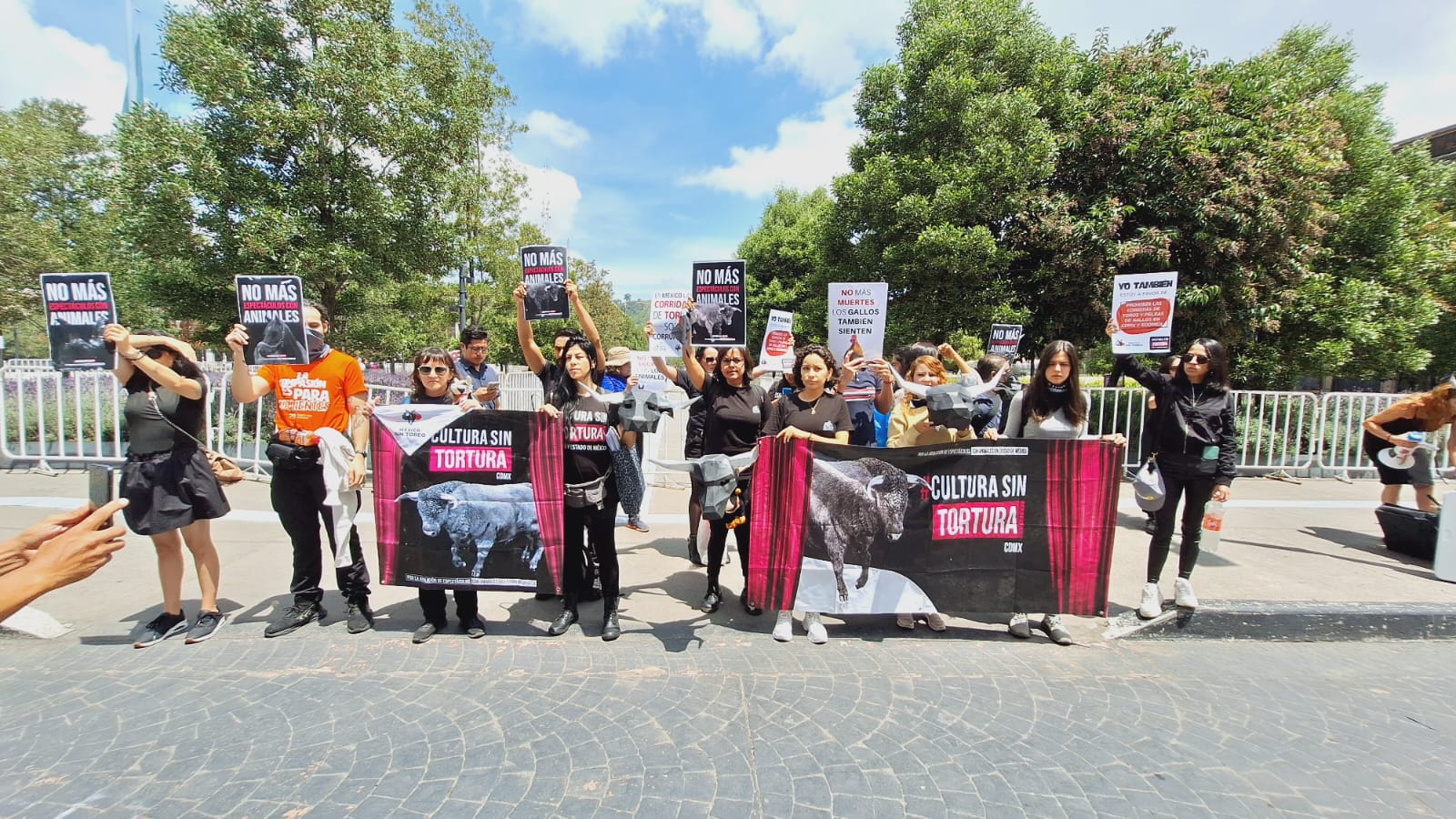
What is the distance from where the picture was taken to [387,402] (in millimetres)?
7703

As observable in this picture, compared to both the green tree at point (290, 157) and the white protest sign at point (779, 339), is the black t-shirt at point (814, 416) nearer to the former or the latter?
the white protest sign at point (779, 339)

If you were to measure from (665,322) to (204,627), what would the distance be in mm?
4285

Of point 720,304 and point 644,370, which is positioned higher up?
point 720,304

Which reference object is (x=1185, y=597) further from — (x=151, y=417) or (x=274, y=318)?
(x=151, y=417)

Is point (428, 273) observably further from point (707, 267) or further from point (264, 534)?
point (707, 267)

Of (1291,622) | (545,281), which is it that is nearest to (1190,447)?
(1291,622)

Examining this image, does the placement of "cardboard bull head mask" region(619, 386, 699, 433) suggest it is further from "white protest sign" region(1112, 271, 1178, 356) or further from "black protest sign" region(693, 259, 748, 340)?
"white protest sign" region(1112, 271, 1178, 356)

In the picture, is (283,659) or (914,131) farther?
(914,131)

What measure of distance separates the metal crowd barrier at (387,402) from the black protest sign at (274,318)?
12.6 ft

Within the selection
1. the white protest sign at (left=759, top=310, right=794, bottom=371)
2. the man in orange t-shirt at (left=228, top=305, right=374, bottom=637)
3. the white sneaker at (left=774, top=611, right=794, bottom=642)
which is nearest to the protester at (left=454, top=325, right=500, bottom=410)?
the man in orange t-shirt at (left=228, top=305, right=374, bottom=637)

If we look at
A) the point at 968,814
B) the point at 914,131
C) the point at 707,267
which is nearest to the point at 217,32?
the point at 707,267

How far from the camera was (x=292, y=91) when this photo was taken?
453 inches

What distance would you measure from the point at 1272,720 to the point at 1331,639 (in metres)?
1.76

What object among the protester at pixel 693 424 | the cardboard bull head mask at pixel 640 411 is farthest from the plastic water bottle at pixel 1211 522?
the cardboard bull head mask at pixel 640 411
